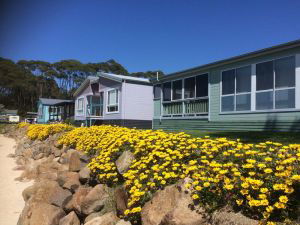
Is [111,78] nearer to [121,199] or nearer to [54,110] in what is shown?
[121,199]

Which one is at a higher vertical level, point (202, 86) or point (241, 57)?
point (241, 57)

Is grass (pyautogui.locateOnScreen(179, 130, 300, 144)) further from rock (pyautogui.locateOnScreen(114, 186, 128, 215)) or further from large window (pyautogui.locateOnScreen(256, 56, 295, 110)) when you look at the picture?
rock (pyautogui.locateOnScreen(114, 186, 128, 215))

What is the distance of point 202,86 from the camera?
14727 mm

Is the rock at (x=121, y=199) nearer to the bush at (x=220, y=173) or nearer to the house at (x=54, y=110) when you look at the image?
the bush at (x=220, y=173)

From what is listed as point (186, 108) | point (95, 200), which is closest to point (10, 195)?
point (95, 200)

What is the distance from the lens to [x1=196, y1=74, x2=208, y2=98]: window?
14.5 metres

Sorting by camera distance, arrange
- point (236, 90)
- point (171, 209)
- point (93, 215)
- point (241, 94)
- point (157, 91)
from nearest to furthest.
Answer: point (171, 209) < point (93, 215) < point (241, 94) < point (236, 90) < point (157, 91)

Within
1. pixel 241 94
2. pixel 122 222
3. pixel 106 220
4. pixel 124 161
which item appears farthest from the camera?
pixel 241 94

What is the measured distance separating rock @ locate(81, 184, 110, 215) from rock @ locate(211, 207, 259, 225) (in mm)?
2825

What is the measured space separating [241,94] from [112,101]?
452 inches

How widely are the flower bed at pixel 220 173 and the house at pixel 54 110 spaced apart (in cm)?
2912

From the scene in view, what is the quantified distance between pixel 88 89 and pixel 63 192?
65.7ft

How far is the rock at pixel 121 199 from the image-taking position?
4.82 meters

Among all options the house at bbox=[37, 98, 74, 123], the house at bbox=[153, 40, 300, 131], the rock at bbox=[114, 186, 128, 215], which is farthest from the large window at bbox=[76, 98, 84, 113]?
the rock at bbox=[114, 186, 128, 215]
